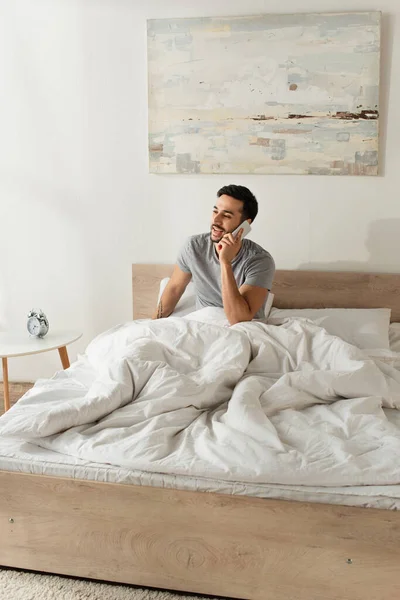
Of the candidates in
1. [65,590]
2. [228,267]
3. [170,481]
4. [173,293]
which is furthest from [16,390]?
→ [170,481]

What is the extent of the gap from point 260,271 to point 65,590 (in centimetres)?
148

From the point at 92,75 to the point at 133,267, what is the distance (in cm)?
95

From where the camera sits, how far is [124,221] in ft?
11.8

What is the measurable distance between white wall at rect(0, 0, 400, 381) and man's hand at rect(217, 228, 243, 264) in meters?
0.50

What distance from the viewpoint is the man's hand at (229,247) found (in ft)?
9.60

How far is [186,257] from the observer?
3.19 m

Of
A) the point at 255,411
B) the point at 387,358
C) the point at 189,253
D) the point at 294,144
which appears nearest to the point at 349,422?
the point at 255,411

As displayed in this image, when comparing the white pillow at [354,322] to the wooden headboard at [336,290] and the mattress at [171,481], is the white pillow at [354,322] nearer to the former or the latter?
the wooden headboard at [336,290]

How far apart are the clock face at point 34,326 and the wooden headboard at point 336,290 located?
2.19 ft

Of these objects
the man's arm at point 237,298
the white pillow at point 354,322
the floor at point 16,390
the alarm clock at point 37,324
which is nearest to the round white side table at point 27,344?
the alarm clock at point 37,324

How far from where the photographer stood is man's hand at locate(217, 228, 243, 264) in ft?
9.60

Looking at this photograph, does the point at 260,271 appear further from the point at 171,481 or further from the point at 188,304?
the point at 171,481

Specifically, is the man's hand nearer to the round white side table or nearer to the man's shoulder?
the man's shoulder

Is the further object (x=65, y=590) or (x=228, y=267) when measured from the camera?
(x=228, y=267)
